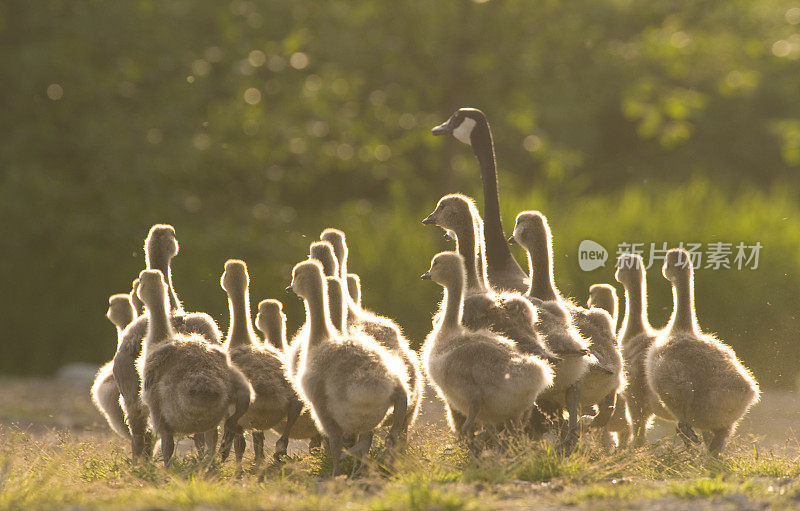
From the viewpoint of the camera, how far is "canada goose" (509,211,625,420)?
8.46 metres

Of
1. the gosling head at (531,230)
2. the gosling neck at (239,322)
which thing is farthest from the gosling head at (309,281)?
the gosling head at (531,230)

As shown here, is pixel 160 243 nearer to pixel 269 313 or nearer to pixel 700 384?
pixel 269 313

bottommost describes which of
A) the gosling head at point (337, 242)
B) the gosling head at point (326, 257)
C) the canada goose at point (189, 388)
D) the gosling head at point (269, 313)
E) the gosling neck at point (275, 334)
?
the canada goose at point (189, 388)

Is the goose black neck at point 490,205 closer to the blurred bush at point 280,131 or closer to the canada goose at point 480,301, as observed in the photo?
the canada goose at point 480,301

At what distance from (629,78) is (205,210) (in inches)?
326

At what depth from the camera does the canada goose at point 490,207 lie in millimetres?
10055

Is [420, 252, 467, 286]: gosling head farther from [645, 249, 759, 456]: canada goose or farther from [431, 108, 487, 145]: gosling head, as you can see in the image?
[431, 108, 487, 145]: gosling head

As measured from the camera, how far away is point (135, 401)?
8469 mm

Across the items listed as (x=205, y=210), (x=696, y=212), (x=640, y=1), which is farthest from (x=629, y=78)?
(x=205, y=210)

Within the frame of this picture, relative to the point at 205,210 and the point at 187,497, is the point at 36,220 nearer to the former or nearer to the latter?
the point at 205,210

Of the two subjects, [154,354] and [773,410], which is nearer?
[154,354]

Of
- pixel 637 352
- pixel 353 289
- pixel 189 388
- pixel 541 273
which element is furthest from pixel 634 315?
pixel 189 388

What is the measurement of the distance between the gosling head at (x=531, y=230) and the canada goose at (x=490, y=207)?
0.55 meters

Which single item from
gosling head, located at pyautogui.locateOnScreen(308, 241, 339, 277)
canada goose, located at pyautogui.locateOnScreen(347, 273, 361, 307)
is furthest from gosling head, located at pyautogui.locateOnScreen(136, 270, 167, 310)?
canada goose, located at pyautogui.locateOnScreen(347, 273, 361, 307)
